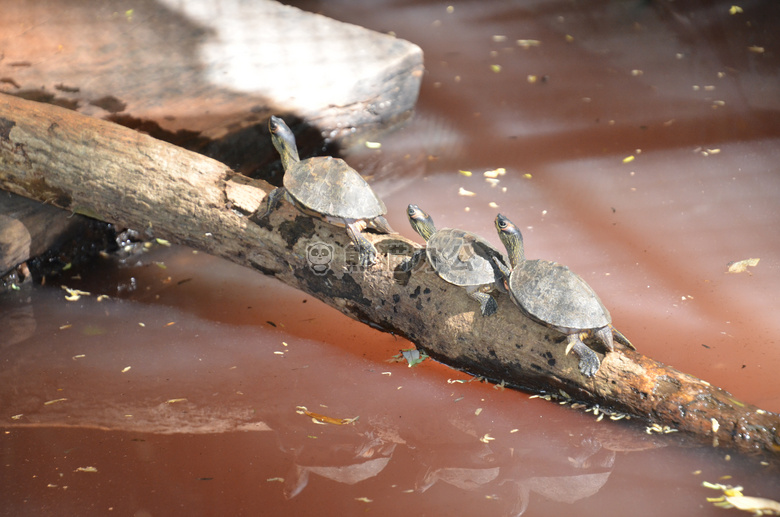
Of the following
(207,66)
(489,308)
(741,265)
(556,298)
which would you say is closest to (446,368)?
(489,308)

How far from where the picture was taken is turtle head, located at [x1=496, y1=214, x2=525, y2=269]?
8.28 ft

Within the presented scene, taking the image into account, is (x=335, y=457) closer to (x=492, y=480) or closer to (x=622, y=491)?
(x=492, y=480)

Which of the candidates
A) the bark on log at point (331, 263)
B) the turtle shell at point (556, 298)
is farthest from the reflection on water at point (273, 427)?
the turtle shell at point (556, 298)

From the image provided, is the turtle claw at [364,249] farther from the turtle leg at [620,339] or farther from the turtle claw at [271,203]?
the turtle leg at [620,339]

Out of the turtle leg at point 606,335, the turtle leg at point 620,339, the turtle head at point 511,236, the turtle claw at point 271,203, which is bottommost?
the turtle leg at point 620,339

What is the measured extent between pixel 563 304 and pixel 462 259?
414mm

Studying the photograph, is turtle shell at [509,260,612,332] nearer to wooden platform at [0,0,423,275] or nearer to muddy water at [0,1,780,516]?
muddy water at [0,1,780,516]

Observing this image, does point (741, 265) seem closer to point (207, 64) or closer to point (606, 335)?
point (606, 335)

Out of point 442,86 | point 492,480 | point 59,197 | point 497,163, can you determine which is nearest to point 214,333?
point 59,197

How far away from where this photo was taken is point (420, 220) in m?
2.60

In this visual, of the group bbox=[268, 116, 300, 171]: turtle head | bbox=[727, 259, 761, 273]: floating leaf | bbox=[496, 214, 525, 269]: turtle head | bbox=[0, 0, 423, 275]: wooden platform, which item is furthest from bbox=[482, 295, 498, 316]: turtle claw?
bbox=[0, 0, 423, 275]: wooden platform

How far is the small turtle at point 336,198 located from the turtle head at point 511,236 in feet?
1.63

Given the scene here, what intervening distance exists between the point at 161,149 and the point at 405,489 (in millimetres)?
1815

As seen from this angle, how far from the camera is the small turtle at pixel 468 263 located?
2.26 meters
